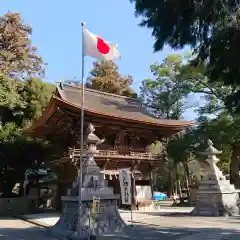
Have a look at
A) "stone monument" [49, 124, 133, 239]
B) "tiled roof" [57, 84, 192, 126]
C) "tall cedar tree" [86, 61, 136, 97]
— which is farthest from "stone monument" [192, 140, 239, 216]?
"tall cedar tree" [86, 61, 136, 97]

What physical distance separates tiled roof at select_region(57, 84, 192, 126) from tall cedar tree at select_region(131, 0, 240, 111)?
1265cm

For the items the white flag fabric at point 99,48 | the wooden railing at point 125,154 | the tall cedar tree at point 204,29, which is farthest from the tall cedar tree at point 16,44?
the tall cedar tree at point 204,29

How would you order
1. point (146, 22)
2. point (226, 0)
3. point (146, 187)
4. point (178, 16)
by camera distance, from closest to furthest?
point (226, 0) < point (178, 16) < point (146, 22) < point (146, 187)

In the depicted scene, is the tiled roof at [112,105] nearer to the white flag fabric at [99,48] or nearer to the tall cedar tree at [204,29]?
the white flag fabric at [99,48]

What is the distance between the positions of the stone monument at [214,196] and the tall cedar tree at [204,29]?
1195 cm

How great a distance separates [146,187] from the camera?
24547mm

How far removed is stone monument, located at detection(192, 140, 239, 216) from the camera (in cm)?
1962

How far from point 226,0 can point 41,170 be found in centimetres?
2615

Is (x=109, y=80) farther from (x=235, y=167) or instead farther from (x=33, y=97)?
(x=235, y=167)

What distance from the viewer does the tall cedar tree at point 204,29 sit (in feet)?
27.8

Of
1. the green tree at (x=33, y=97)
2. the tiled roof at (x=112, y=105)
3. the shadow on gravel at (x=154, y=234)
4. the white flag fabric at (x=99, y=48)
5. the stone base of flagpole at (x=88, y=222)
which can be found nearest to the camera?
the shadow on gravel at (x=154, y=234)

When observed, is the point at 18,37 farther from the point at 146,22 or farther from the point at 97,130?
the point at 146,22

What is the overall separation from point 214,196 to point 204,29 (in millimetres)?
13061

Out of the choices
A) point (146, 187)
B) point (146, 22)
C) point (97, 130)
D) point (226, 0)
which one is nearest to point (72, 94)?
point (97, 130)
